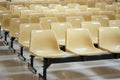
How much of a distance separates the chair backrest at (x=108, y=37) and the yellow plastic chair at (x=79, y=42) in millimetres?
221

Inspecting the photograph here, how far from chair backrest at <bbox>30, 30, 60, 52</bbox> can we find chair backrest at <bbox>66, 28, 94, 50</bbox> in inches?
9.7

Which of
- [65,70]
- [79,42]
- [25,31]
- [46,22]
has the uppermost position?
[46,22]

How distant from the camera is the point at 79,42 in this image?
14.5 feet

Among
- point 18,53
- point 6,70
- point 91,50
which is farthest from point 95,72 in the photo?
point 18,53

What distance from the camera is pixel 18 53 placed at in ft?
18.1

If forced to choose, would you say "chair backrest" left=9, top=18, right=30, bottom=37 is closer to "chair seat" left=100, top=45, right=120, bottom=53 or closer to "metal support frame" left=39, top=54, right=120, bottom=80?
"metal support frame" left=39, top=54, right=120, bottom=80

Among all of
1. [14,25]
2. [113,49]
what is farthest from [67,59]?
[14,25]

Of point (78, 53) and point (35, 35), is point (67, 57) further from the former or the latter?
point (35, 35)

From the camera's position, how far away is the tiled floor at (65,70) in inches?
163

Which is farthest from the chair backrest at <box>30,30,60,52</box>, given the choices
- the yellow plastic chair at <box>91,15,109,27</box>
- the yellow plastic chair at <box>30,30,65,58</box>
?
the yellow plastic chair at <box>91,15,109,27</box>

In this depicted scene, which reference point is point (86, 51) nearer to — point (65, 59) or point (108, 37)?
point (65, 59)

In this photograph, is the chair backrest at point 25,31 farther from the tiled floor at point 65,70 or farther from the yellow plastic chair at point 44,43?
the yellow plastic chair at point 44,43

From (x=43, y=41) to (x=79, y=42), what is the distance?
633 mm

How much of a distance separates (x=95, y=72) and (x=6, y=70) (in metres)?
1.54
